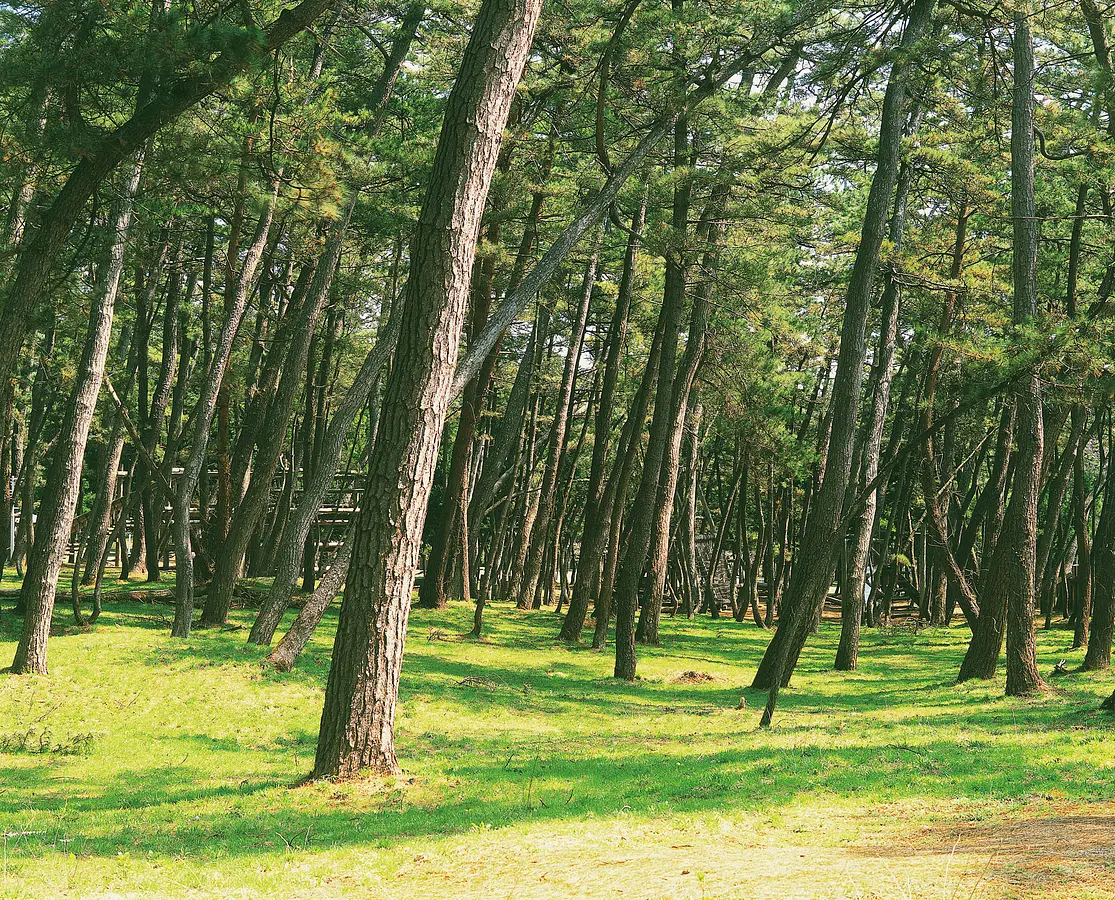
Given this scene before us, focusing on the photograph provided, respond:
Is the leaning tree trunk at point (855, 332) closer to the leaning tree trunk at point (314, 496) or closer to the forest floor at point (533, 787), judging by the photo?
the forest floor at point (533, 787)

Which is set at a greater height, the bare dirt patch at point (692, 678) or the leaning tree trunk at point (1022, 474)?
the leaning tree trunk at point (1022, 474)

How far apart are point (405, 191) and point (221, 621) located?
7.44 metres

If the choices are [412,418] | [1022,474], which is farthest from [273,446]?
[1022,474]

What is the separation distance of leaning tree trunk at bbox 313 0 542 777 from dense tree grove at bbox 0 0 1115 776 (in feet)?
0.08

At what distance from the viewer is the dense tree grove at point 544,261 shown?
795 cm

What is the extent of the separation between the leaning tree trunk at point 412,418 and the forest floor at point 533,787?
587mm

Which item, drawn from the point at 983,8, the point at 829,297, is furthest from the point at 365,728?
the point at 829,297

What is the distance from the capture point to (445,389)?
7859 mm

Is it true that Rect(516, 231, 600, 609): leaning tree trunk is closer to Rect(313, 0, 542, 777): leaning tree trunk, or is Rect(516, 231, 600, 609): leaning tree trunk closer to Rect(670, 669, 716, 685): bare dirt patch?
Rect(670, 669, 716, 685): bare dirt patch

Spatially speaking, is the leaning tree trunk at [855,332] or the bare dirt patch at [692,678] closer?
the leaning tree trunk at [855,332]

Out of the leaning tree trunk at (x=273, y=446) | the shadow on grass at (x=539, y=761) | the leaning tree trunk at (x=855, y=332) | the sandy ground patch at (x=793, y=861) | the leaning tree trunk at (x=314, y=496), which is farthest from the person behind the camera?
the leaning tree trunk at (x=273, y=446)

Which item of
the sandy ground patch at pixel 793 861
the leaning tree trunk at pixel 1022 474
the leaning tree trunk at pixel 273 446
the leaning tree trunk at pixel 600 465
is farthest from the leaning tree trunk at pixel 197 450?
the leaning tree trunk at pixel 1022 474

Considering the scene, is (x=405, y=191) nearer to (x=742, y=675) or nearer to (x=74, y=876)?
(x=742, y=675)

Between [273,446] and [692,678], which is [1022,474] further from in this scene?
[273,446]
